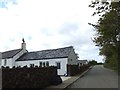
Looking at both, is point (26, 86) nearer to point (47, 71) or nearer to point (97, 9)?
point (47, 71)

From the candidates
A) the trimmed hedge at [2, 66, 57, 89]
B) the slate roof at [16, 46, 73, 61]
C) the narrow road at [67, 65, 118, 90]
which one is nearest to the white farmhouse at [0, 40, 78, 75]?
the slate roof at [16, 46, 73, 61]

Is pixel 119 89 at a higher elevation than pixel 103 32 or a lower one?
lower

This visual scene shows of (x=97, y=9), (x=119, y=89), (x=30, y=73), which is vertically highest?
(x=97, y=9)

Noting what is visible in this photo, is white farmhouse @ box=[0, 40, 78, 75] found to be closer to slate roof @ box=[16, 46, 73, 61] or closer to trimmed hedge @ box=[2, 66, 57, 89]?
slate roof @ box=[16, 46, 73, 61]

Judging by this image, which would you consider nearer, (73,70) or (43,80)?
(43,80)

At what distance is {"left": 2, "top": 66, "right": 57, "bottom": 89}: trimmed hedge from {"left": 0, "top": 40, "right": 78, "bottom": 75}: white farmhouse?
22.9 m

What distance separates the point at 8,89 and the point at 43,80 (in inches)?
258

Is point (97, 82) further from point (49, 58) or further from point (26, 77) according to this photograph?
point (49, 58)

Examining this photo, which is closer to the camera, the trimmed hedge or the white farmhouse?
the trimmed hedge

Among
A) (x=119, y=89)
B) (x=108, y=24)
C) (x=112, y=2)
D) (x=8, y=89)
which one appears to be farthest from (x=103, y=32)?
(x=8, y=89)

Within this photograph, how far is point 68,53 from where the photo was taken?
45812 mm

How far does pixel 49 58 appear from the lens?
47.4 meters

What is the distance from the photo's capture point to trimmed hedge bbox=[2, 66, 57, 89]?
13312 millimetres

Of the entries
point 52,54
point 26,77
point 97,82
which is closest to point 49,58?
point 52,54
